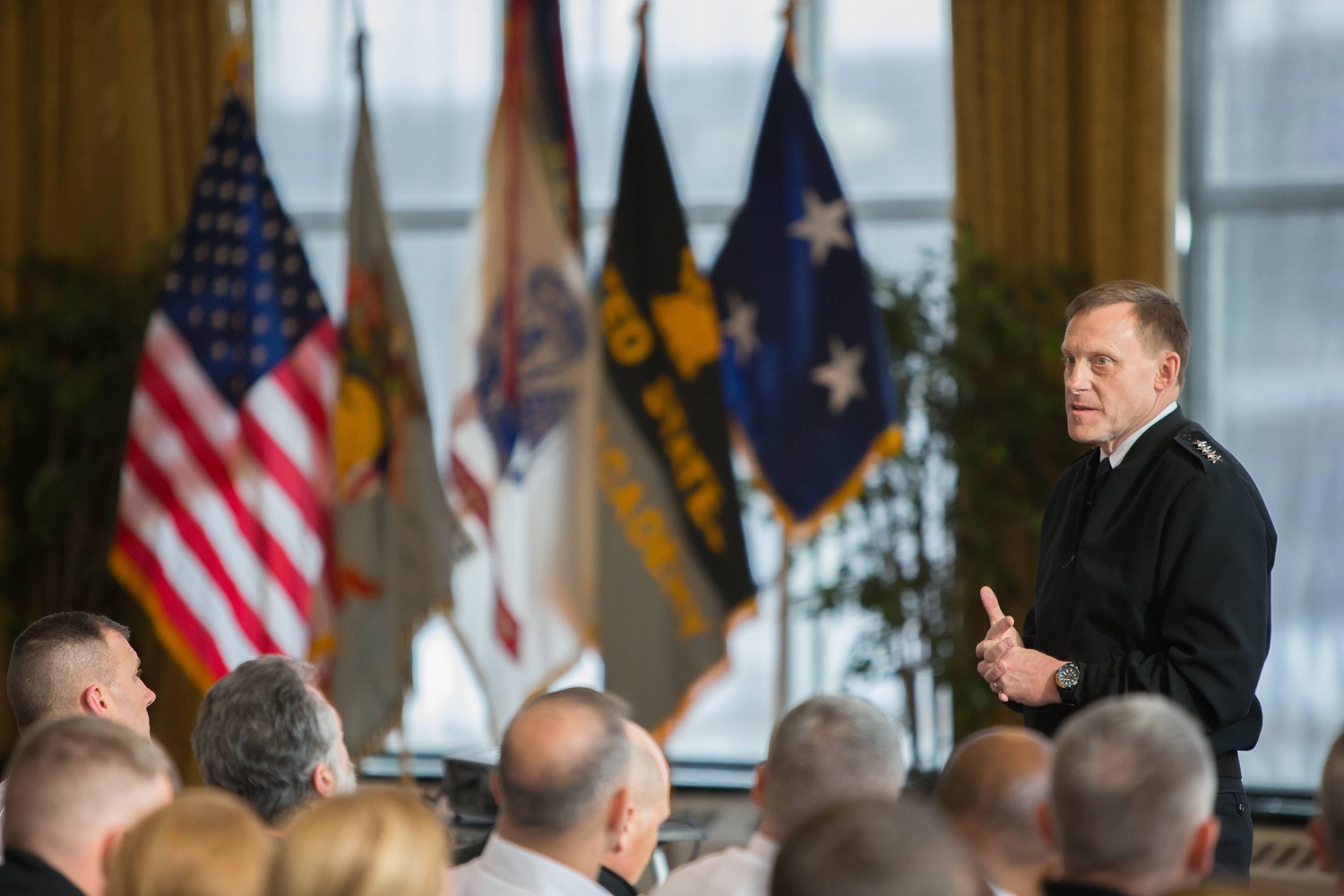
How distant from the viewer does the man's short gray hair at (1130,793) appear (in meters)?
1.63

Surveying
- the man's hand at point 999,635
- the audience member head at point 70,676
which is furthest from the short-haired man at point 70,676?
the man's hand at point 999,635

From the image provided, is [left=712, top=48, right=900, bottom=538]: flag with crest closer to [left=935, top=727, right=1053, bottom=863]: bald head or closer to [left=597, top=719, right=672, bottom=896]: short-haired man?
[left=597, top=719, right=672, bottom=896]: short-haired man

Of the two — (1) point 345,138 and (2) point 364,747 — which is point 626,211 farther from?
(2) point 364,747

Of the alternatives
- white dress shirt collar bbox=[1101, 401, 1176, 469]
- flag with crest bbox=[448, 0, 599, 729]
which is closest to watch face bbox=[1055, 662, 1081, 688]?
white dress shirt collar bbox=[1101, 401, 1176, 469]

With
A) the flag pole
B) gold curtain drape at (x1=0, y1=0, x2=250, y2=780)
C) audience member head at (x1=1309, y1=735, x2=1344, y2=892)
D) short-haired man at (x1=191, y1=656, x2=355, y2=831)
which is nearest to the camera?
audience member head at (x1=1309, y1=735, x2=1344, y2=892)

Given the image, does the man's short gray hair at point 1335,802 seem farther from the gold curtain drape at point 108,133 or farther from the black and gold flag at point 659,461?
the gold curtain drape at point 108,133

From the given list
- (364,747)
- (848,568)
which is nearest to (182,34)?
(364,747)

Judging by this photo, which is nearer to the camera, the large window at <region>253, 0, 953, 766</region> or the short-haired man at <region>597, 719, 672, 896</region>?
the short-haired man at <region>597, 719, 672, 896</region>

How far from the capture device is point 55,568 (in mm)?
5852

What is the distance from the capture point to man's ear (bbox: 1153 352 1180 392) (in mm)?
2654

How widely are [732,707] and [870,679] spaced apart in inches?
30.6

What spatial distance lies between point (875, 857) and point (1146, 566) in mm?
1291

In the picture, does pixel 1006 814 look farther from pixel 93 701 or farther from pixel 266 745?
pixel 93 701

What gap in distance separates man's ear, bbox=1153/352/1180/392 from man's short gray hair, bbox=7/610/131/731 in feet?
6.77
